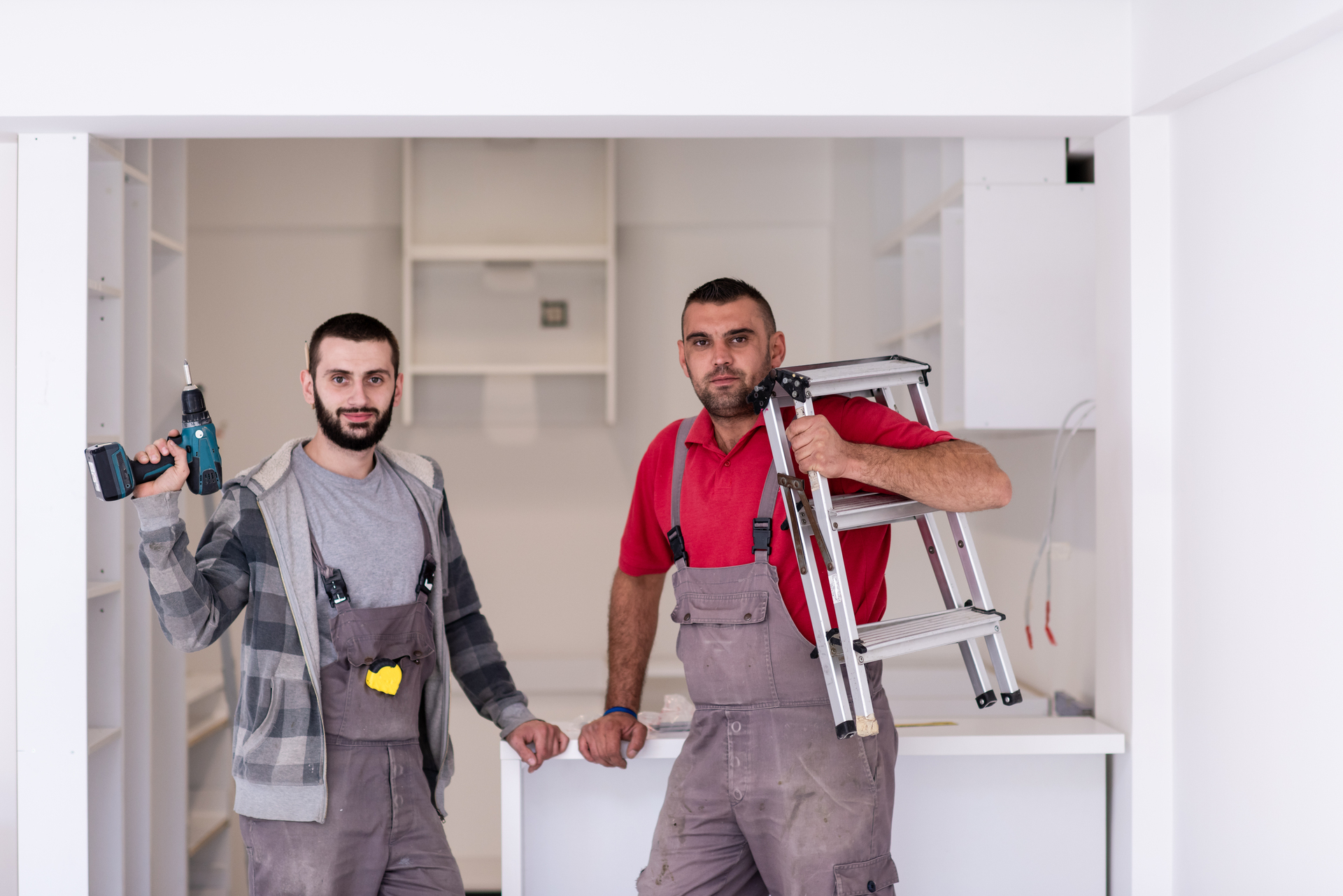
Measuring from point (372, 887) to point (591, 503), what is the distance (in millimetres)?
2453

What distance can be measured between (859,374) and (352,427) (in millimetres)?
913

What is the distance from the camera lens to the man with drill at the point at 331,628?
5.78 ft

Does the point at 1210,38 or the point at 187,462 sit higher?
the point at 1210,38

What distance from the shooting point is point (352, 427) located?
1.88 m

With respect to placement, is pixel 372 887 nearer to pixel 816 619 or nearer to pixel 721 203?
pixel 816 619

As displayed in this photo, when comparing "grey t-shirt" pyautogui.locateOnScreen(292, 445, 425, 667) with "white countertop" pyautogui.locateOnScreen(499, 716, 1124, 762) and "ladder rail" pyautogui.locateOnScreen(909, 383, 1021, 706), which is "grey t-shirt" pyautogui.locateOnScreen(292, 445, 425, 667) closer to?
"white countertop" pyautogui.locateOnScreen(499, 716, 1124, 762)

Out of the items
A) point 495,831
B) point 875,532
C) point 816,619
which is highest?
point 875,532

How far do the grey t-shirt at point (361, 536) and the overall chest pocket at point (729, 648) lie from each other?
0.51 metres

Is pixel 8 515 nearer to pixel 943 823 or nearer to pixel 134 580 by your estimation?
pixel 134 580

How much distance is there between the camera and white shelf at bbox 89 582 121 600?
7.63 feet

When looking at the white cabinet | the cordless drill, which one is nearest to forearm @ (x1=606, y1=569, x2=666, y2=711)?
the cordless drill

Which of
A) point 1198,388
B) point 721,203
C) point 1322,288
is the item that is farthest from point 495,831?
point 1322,288

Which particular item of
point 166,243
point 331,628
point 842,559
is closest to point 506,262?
point 166,243

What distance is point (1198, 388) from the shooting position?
2088 mm
